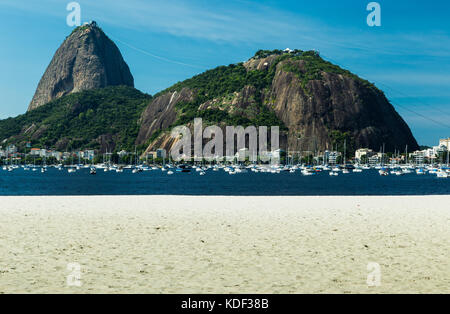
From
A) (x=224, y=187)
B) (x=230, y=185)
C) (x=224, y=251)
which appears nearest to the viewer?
(x=224, y=251)

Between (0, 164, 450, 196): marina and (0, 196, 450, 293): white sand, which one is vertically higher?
(0, 196, 450, 293): white sand

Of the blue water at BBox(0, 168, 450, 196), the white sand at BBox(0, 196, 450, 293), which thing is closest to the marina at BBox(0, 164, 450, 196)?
the blue water at BBox(0, 168, 450, 196)

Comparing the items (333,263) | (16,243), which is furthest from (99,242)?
(333,263)

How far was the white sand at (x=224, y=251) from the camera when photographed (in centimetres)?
918

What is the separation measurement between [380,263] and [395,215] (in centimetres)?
1017

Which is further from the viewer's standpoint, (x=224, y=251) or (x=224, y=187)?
(x=224, y=187)

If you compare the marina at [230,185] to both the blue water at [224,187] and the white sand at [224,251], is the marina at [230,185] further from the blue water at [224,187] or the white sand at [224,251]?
the white sand at [224,251]

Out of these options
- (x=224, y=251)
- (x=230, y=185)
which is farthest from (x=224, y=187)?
(x=224, y=251)

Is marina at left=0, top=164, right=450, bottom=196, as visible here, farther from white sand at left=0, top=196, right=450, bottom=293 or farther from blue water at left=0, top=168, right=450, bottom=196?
white sand at left=0, top=196, right=450, bottom=293

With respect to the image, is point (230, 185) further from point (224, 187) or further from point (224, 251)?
point (224, 251)

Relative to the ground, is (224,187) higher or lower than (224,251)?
A: lower

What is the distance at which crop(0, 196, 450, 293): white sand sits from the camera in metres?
9.18

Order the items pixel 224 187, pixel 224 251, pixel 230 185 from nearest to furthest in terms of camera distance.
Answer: pixel 224 251
pixel 224 187
pixel 230 185

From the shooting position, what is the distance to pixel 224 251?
12.4 m
